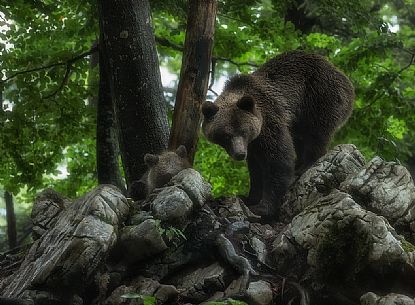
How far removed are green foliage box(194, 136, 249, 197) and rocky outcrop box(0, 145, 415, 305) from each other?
5.60 m

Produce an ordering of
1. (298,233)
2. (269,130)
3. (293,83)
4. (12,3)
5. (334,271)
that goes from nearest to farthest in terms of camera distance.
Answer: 1. (334,271)
2. (298,233)
3. (269,130)
4. (293,83)
5. (12,3)

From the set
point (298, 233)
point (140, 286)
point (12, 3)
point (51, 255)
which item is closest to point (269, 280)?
point (298, 233)

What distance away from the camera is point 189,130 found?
25.5 ft

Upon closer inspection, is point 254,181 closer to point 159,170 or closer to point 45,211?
point 159,170

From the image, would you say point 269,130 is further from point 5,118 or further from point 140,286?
point 5,118

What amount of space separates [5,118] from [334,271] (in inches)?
286

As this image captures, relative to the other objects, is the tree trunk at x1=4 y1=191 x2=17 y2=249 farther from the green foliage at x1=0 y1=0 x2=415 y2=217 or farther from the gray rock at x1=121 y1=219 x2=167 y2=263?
the gray rock at x1=121 y1=219 x2=167 y2=263

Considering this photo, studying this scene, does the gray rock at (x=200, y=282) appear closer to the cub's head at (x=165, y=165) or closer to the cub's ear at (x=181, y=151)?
the cub's head at (x=165, y=165)

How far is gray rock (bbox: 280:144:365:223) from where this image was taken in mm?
6715

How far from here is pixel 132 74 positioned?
7793 millimetres

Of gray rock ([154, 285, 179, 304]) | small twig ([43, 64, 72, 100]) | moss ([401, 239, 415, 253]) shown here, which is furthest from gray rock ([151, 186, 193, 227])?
small twig ([43, 64, 72, 100])

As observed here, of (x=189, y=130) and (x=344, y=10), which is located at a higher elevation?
(x=344, y=10)

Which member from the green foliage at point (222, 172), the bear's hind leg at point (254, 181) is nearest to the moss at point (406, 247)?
the bear's hind leg at point (254, 181)

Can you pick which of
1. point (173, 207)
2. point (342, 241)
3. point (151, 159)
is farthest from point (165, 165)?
point (342, 241)
